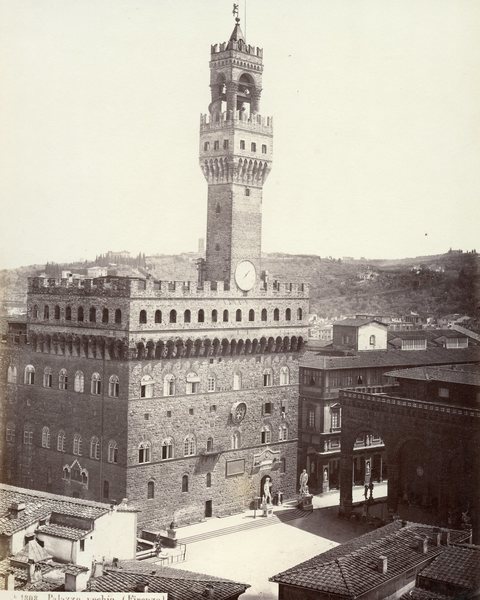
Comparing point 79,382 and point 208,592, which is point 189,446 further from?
point 208,592

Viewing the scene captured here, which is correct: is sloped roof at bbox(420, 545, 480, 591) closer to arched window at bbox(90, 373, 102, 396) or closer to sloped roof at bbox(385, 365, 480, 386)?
sloped roof at bbox(385, 365, 480, 386)

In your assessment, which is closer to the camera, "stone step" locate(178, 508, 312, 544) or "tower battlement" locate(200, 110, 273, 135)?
"stone step" locate(178, 508, 312, 544)

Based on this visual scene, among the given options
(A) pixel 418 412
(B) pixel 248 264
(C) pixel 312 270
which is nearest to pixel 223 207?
(B) pixel 248 264

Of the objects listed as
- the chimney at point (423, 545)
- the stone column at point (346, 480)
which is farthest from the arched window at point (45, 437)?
the chimney at point (423, 545)

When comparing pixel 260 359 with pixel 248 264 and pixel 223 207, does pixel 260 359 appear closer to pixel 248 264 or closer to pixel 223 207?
pixel 248 264

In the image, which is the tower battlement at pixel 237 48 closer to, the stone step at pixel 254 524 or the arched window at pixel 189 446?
the arched window at pixel 189 446

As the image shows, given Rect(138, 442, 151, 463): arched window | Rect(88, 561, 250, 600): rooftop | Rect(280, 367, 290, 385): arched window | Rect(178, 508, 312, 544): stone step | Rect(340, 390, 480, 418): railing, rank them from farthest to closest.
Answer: Rect(280, 367, 290, 385): arched window, Rect(138, 442, 151, 463): arched window, Rect(178, 508, 312, 544): stone step, Rect(340, 390, 480, 418): railing, Rect(88, 561, 250, 600): rooftop

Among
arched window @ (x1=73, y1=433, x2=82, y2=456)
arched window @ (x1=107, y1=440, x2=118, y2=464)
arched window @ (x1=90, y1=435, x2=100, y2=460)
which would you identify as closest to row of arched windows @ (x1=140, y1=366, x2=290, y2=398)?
arched window @ (x1=107, y1=440, x2=118, y2=464)
